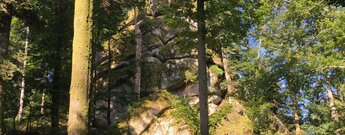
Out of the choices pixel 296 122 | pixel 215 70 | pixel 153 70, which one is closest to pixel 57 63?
pixel 153 70

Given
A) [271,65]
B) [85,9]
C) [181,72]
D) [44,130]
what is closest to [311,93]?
[271,65]

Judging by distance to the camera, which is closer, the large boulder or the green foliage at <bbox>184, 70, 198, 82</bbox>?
the large boulder

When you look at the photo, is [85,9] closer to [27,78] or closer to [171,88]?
[27,78]

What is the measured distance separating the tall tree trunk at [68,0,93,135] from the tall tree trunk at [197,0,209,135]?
8.38 ft

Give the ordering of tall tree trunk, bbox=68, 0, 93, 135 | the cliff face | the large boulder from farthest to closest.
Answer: the cliff face, the large boulder, tall tree trunk, bbox=68, 0, 93, 135

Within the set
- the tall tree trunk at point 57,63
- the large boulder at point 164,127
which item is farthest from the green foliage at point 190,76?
the tall tree trunk at point 57,63

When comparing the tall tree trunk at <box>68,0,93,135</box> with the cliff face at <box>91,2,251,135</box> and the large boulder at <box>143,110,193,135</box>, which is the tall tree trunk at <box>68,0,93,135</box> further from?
the cliff face at <box>91,2,251,135</box>

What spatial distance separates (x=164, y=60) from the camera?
67.0 feet

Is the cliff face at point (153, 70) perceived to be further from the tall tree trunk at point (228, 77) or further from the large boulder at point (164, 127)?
the large boulder at point (164, 127)

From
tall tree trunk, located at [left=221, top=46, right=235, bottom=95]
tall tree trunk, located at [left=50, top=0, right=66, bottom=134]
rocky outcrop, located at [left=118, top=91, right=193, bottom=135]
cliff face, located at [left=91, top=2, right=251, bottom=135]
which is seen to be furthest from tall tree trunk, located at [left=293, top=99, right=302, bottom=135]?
tall tree trunk, located at [left=50, top=0, right=66, bottom=134]

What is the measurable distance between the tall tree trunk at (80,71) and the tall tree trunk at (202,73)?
2554 mm

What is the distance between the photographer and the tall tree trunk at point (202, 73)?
6.24 meters

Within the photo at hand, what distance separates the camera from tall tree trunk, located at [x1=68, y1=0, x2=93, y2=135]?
4297 mm

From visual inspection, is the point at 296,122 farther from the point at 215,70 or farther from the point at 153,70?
the point at 153,70
